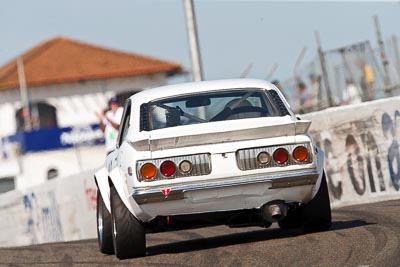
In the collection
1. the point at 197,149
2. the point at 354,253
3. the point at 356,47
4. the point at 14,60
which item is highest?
the point at 14,60

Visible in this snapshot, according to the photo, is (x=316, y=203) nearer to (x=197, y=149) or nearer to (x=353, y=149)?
(x=197, y=149)

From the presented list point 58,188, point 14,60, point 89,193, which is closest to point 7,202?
point 58,188

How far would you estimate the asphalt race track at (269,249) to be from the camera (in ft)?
26.1

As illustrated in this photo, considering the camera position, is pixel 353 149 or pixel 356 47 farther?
pixel 356 47

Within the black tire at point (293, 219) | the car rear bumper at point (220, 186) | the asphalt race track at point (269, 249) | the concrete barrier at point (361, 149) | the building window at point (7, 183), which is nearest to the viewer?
the asphalt race track at point (269, 249)

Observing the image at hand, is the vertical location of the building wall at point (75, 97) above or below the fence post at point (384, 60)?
above

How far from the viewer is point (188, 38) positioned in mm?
20766

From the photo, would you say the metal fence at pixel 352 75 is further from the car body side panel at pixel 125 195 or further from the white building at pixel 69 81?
the white building at pixel 69 81

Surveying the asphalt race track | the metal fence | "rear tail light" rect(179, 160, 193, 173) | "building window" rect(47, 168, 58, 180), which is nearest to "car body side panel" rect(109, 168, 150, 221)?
the asphalt race track

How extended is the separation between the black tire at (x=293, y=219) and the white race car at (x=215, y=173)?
5.8 inches

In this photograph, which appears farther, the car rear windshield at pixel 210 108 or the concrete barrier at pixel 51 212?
the concrete barrier at pixel 51 212

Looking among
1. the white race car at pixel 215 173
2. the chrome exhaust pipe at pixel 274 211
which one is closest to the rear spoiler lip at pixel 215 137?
the white race car at pixel 215 173

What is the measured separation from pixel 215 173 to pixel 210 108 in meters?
1.05

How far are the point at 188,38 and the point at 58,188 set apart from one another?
4.46 metres
